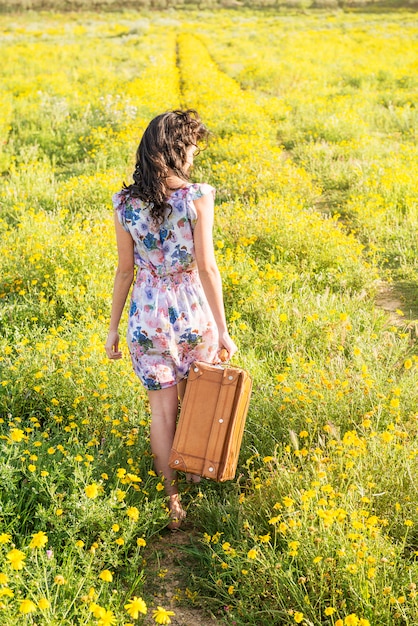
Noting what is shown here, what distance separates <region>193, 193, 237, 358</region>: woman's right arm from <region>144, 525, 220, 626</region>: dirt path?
97 centimetres

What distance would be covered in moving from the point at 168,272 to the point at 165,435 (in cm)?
81

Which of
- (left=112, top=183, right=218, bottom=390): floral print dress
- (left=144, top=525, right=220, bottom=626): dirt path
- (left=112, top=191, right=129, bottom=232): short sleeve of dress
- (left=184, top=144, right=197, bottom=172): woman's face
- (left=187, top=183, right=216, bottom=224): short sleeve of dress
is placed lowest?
(left=144, top=525, right=220, bottom=626): dirt path

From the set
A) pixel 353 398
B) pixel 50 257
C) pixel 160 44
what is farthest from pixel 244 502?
pixel 160 44

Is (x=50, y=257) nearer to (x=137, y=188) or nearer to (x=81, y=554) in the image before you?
(x=137, y=188)

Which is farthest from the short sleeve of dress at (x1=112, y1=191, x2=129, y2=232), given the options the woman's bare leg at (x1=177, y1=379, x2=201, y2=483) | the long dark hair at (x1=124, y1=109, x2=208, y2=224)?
the woman's bare leg at (x1=177, y1=379, x2=201, y2=483)

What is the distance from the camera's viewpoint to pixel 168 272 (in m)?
3.13

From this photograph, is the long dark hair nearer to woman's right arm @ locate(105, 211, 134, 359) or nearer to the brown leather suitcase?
woman's right arm @ locate(105, 211, 134, 359)

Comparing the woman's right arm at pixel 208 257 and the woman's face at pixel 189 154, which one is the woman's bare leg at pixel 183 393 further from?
the woman's face at pixel 189 154

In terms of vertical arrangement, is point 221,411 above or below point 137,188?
below

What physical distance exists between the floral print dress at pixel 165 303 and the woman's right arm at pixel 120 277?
0.04 metres

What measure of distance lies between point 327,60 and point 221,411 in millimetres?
18641

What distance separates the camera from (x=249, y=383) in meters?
3.01

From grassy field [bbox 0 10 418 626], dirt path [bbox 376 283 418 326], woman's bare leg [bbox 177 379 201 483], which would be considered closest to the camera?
grassy field [bbox 0 10 418 626]

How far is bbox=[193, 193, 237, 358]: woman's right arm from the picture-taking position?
2965mm
